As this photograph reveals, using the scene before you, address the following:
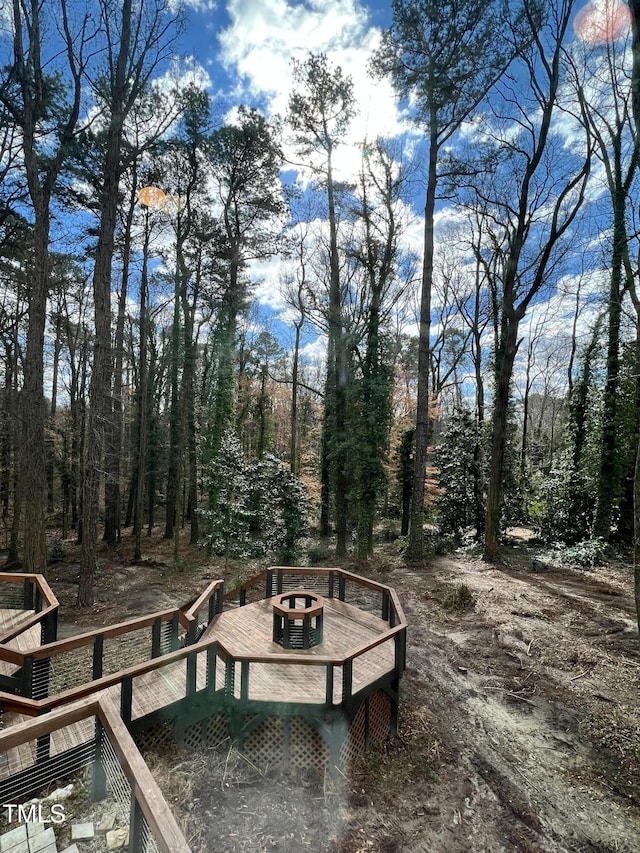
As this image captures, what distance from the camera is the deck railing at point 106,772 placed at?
1674 mm

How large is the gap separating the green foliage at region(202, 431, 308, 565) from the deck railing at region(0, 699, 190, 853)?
691 centimetres

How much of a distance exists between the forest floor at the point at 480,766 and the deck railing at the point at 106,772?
847 mm

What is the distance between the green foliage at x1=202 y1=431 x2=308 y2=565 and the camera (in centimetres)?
991

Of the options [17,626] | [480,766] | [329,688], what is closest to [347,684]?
[329,688]

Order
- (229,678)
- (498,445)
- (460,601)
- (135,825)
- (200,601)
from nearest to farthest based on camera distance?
(135,825) < (229,678) < (200,601) < (460,601) < (498,445)

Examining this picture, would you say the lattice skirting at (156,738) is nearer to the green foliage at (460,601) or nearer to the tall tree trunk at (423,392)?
the green foliage at (460,601)

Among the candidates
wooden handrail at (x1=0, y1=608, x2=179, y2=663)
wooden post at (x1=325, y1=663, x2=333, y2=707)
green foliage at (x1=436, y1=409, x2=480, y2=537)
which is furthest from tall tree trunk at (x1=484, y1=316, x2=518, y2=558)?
wooden handrail at (x1=0, y1=608, x2=179, y2=663)

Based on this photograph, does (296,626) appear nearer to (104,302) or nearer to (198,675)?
(198,675)

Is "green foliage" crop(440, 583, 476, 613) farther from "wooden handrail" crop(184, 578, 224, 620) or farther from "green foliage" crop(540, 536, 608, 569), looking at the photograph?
"wooden handrail" crop(184, 578, 224, 620)

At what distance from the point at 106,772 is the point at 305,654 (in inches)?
73.7

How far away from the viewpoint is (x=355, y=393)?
11070mm

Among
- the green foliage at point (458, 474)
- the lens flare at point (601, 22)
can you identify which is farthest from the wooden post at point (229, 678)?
the lens flare at point (601, 22)

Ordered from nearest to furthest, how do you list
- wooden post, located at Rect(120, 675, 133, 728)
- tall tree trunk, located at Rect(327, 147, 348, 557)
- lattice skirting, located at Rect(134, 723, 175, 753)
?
wooden post, located at Rect(120, 675, 133, 728) < lattice skirting, located at Rect(134, 723, 175, 753) < tall tree trunk, located at Rect(327, 147, 348, 557)

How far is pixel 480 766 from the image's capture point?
350 centimetres
